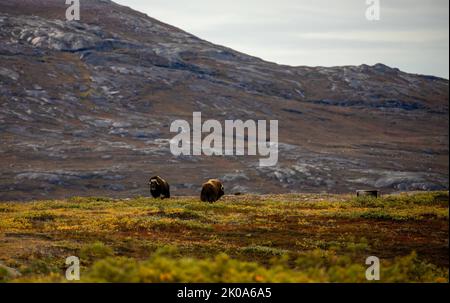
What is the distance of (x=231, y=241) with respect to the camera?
Answer: 1136 inches

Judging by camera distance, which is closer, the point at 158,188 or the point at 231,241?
the point at 231,241

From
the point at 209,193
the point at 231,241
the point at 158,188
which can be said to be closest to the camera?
the point at 231,241

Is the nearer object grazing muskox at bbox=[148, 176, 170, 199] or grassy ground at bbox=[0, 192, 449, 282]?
grassy ground at bbox=[0, 192, 449, 282]

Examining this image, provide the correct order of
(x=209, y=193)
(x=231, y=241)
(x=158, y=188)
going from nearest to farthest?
(x=231, y=241) → (x=209, y=193) → (x=158, y=188)

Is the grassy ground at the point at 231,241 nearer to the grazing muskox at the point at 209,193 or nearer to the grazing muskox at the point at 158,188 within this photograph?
the grazing muskox at the point at 209,193

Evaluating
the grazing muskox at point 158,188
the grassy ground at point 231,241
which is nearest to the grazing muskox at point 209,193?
the grassy ground at point 231,241

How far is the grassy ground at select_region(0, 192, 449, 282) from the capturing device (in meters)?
14.9

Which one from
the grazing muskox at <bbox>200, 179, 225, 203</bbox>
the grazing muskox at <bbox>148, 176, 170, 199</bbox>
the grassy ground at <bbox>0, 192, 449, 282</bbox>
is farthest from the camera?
the grazing muskox at <bbox>148, 176, 170, 199</bbox>

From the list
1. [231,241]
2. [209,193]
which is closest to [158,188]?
[209,193]

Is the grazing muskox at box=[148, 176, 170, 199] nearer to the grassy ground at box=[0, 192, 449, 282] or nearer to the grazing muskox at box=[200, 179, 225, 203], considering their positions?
the grazing muskox at box=[200, 179, 225, 203]

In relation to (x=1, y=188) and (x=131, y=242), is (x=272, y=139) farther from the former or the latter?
(x=131, y=242)

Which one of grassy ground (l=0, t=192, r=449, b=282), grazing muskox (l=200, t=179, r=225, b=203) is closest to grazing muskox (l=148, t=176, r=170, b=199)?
grazing muskox (l=200, t=179, r=225, b=203)

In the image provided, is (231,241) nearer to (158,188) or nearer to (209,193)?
(209,193)

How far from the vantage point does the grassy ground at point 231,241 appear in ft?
48.8
